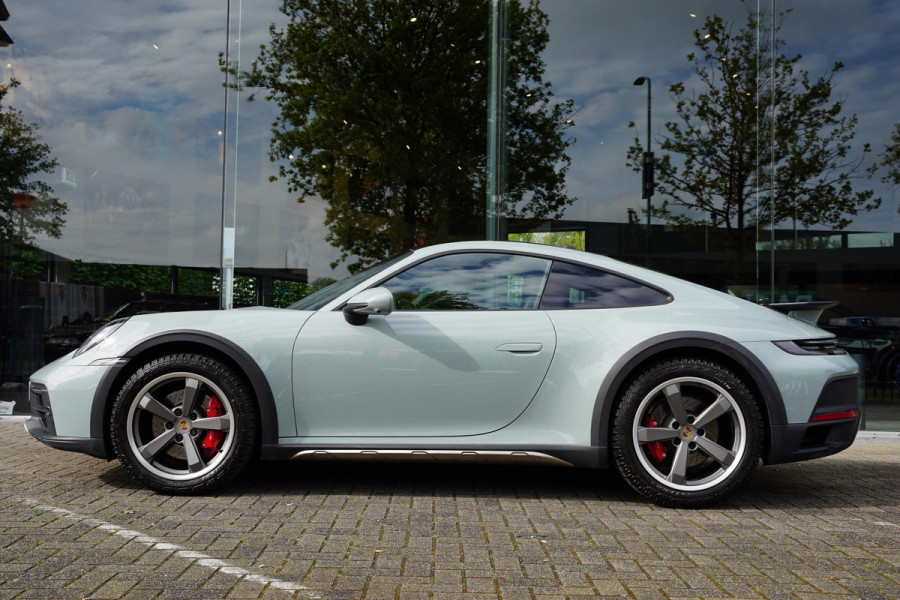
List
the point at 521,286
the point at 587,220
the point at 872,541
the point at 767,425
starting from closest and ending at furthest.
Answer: the point at 872,541
the point at 767,425
the point at 521,286
the point at 587,220

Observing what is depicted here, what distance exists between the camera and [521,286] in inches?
165

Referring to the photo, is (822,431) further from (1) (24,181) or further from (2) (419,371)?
(1) (24,181)

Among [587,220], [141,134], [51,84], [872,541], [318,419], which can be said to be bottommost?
[872,541]

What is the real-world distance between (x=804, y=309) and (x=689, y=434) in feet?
3.67

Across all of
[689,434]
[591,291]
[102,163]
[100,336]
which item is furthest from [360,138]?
[689,434]

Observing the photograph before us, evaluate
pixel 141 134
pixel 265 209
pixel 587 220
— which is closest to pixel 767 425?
pixel 587 220

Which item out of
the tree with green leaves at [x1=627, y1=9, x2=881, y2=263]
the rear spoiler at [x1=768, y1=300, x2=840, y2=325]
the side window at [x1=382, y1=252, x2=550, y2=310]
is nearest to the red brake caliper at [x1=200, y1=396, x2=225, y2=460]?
the side window at [x1=382, y1=252, x2=550, y2=310]

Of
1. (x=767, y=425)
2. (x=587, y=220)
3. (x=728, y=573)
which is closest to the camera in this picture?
(x=728, y=573)

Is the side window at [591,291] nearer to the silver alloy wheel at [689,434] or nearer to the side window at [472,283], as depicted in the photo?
the side window at [472,283]

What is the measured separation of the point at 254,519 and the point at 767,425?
2.62m

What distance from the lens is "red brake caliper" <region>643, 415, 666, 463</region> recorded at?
3.95 meters

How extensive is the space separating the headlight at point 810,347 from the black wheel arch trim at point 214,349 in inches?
106

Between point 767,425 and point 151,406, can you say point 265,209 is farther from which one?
point 767,425

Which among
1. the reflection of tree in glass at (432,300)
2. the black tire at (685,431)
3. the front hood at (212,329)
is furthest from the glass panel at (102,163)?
the black tire at (685,431)
